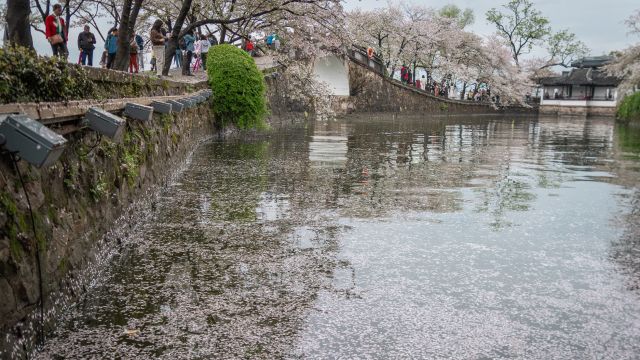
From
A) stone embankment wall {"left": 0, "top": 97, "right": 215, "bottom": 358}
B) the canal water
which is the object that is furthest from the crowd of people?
stone embankment wall {"left": 0, "top": 97, "right": 215, "bottom": 358}

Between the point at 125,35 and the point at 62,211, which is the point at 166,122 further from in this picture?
the point at 62,211

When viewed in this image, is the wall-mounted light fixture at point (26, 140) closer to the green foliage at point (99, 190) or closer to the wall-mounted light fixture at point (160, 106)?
the green foliage at point (99, 190)

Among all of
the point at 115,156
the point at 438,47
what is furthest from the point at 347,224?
the point at 438,47

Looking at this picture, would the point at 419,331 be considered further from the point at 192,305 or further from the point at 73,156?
the point at 73,156

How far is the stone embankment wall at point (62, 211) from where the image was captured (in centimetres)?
312

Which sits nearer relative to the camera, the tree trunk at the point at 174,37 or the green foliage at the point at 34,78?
the green foliage at the point at 34,78

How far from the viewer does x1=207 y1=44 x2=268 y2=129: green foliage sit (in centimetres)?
1712

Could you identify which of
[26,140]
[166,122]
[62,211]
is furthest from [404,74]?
[26,140]

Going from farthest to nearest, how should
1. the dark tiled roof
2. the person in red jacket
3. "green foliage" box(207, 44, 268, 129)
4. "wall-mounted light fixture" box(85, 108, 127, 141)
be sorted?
the dark tiled roof < "green foliage" box(207, 44, 268, 129) < the person in red jacket < "wall-mounted light fixture" box(85, 108, 127, 141)

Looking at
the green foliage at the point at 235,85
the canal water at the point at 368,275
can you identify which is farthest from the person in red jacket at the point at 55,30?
the canal water at the point at 368,275

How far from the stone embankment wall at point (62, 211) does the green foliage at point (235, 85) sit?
399 inches

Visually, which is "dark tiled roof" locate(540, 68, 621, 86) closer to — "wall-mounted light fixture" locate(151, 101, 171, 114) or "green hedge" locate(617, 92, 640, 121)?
"green hedge" locate(617, 92, 640, 121)

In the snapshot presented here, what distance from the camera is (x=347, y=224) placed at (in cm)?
679

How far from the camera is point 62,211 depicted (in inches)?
161
